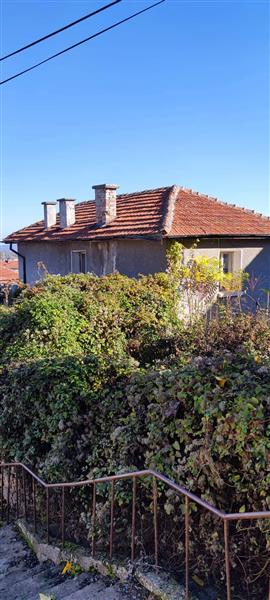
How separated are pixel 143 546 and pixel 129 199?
46.2ft

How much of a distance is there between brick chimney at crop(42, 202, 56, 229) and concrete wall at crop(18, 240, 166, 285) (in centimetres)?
115

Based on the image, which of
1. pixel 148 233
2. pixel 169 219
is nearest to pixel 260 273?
pixel 169 219

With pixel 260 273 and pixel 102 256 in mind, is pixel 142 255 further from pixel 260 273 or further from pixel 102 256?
pixel 260 273

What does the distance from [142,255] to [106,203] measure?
10.5 ft

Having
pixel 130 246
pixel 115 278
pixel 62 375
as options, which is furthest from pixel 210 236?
pixel 62 375

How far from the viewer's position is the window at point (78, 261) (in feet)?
51.1

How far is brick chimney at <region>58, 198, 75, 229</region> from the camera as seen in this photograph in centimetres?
1730

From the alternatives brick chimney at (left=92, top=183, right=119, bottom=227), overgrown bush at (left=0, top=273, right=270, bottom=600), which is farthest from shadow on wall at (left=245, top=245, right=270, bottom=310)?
overgrown bush at (left=0, top=273, right=270, bottom=600)

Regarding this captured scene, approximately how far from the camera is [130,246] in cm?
1327

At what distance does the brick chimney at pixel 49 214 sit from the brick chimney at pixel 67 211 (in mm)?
1263

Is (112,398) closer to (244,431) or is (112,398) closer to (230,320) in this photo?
(244,431)

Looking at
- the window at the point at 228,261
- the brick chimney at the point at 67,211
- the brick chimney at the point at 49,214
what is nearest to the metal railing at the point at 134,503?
the window at the point at 228,261

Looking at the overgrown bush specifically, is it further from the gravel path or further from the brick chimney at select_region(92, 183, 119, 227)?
the brick chimney at select_region(92, 183, 119, 227)

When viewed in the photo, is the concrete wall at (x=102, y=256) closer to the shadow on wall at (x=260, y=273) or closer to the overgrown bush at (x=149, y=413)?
the shadow on wall at (x=260, y=273)
